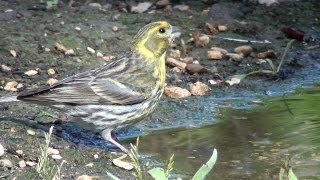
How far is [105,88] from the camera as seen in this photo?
25.8 ft

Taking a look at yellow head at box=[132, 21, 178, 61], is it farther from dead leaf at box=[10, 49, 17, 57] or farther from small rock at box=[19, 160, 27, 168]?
small rock at box=[19, 160, 27, 168]

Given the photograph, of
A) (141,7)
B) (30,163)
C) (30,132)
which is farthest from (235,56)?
(30,163)

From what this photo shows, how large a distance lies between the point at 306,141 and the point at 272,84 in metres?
1.88

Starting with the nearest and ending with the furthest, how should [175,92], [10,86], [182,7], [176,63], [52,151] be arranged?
1. [52,151]
2. [10,86]
3. [175,92]
4. [176,63]
5. [182,7]

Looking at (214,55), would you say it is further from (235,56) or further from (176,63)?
(176,63)

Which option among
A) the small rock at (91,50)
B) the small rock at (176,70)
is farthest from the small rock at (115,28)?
the small rock at (176,70)

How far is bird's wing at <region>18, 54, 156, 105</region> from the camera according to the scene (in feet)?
25.1

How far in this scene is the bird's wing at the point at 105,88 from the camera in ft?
25.1

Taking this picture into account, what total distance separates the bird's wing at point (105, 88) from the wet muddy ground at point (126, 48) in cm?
31

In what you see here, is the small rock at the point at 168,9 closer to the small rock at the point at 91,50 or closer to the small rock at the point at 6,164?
the small rock at the point at 91,50

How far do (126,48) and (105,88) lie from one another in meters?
2.15

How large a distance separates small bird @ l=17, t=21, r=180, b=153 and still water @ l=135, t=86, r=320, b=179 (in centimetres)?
30

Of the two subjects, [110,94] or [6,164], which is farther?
[110,94]

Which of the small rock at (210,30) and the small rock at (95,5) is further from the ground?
the small rock at (210,30)
